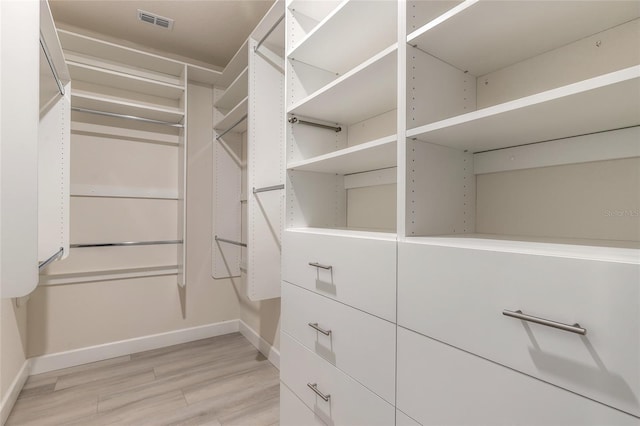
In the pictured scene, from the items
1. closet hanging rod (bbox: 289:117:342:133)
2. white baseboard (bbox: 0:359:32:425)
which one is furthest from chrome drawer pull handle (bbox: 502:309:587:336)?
white baseboard (bbox: 0:359:32:425)

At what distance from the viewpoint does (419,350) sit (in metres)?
0.87

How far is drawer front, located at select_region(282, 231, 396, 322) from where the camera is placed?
38.1 inches

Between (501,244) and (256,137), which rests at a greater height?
(256,137)

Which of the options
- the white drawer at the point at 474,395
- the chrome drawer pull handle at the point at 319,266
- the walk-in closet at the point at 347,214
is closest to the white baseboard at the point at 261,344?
the walk-in closet at the point at 347,214

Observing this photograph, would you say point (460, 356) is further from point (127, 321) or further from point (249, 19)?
point (127, 321)

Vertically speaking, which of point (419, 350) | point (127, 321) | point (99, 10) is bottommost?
point (127, 321)

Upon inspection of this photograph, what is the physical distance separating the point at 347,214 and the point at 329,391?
0.89 meters

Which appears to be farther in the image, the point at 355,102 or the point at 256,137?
the point at 256,137

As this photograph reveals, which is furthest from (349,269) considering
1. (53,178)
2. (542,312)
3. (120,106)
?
(120,106)

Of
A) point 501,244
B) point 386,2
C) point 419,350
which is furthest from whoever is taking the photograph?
point 386,2

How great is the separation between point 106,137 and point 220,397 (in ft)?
7.15

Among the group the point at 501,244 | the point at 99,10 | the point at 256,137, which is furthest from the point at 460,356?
the point at 99,10

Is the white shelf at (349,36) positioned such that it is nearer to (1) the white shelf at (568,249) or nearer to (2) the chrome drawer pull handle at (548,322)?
(1) the white shelf at (568,249)

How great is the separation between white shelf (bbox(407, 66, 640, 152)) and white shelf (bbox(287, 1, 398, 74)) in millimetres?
542
